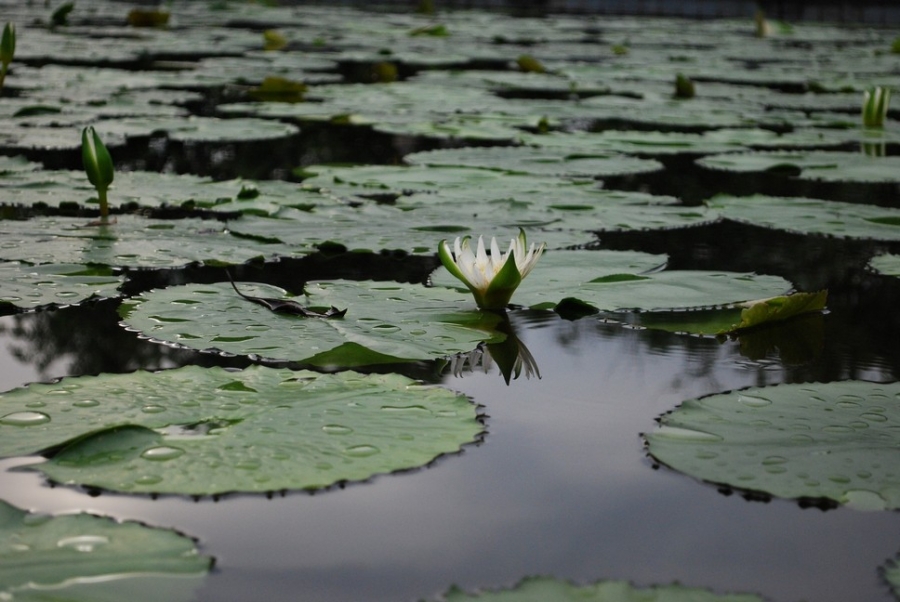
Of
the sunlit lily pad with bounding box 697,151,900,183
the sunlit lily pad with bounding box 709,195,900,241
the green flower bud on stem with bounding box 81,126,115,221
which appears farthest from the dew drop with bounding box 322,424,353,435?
the sunlit lily pad with bounding box 697,151,900,183

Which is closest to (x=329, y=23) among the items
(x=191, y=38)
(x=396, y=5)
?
(x=191, y=38)

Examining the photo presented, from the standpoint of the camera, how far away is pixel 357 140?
12.8 feet

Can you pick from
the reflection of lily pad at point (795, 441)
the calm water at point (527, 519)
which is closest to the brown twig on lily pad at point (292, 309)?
the calm water at point (527, 519)

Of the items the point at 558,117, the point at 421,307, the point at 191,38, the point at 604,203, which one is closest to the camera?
the point at 421,307

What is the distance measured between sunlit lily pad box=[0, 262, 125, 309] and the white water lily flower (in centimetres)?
60

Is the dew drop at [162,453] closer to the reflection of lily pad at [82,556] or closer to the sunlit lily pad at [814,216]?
the reflection of lily pad at [82,556]

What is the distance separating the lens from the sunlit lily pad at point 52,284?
1.83m

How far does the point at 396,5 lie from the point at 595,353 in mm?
14074

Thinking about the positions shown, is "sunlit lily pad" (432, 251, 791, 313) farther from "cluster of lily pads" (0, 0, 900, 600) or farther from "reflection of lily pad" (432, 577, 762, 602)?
"reflection of lily pad" (432, 577, 762, 602)

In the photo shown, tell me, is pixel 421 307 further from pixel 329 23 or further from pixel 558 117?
Result: pixel 329 23

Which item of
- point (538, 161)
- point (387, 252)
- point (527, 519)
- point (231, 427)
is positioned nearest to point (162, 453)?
point (231, 427)

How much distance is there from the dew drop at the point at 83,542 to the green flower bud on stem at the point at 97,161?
1.49 metres

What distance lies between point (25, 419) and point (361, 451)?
1.36 feet

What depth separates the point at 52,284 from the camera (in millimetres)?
1926
